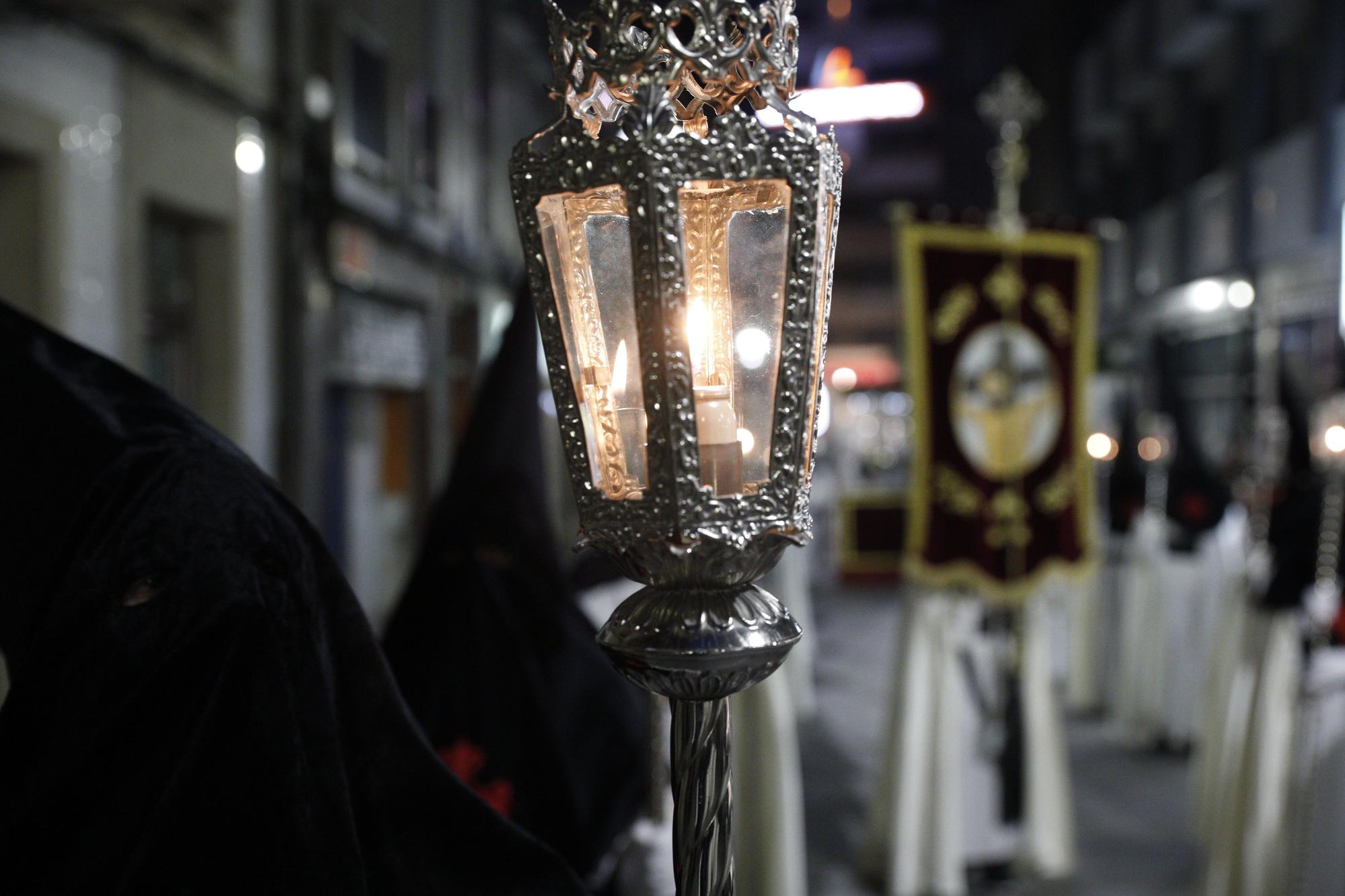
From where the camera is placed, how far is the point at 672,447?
0.87 meters

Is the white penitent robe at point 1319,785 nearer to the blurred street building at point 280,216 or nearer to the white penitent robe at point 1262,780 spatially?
the white penitent robe at point 1262,780

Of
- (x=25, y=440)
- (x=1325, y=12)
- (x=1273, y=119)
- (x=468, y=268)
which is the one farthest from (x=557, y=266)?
(x=1273, y=119)

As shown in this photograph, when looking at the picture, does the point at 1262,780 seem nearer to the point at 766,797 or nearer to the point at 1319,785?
the point at 1319,785

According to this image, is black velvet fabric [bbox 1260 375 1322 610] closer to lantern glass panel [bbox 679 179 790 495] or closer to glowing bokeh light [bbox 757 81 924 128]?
glowing bokeh light [bbox 757 81 924 128]

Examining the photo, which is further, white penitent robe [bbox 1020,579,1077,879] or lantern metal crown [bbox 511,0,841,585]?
white penitent robe [bbox 1020,579,1077,879]

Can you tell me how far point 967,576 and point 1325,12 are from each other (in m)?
7.80

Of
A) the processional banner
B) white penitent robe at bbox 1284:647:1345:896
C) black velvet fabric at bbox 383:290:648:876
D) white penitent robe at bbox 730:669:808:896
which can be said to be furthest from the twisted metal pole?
the processional banner

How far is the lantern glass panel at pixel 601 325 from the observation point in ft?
3.04

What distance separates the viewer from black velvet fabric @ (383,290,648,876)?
1979 millimetres

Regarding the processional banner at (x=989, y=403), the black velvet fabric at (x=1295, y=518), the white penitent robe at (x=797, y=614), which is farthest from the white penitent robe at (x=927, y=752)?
the white penitent robe at (x=797, y=614)

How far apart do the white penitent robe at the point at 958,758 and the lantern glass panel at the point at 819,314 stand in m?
3.03

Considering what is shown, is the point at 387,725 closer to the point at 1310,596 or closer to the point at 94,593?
the point at 94,593

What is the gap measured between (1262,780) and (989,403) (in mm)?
1504

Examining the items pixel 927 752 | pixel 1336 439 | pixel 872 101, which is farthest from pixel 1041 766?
pixel 872 101
